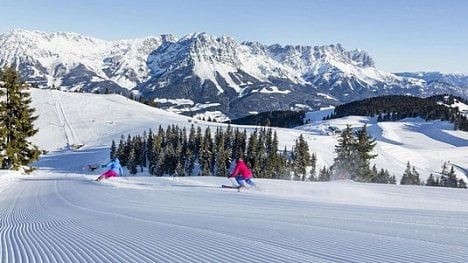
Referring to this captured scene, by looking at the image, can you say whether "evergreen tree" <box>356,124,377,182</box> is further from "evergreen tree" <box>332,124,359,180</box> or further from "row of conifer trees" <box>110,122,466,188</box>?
"row of conifer trees" <box>110,122,466,188</box>

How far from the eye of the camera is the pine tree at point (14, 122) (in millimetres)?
41562

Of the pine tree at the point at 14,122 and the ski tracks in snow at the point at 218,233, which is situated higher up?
the pine tree at the point at 14,122

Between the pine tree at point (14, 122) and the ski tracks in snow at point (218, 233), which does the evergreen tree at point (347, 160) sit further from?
the ski tracks in snow at point (218, 233)

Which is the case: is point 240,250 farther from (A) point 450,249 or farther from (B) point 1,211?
(B) point 1,211

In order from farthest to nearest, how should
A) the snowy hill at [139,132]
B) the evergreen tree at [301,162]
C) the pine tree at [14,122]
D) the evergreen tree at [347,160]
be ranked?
1. the snowy hill at [139,132]
2. the evergreen tree at [301,162]
3. the evergreen tree at [347,160]
4. the pine tree at [14,122]

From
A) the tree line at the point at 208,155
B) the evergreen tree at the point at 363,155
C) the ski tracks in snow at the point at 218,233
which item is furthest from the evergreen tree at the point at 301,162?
the ski tracks in snow at the point at 218,233

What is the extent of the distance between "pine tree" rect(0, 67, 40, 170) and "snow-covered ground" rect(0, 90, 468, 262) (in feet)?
16.4

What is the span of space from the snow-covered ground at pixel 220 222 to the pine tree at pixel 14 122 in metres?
5.01

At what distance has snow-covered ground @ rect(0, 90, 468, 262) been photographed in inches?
352

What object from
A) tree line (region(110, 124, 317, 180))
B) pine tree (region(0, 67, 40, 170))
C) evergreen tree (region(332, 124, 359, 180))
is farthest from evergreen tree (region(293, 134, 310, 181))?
pine tree (region(0, 67, 40, 170))

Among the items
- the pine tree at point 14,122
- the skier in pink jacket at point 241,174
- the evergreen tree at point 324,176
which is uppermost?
the pine tree at point 14,122

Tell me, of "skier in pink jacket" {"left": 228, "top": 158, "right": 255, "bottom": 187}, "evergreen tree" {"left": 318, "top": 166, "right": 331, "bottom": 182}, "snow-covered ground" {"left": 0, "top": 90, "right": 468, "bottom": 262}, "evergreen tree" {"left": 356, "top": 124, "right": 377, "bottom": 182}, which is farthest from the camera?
"evergreen tree" {"left": 318, "top": 166, "right": 331, "bottom": 182}

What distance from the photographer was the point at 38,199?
79.7 ft

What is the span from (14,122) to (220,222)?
3547 cm
